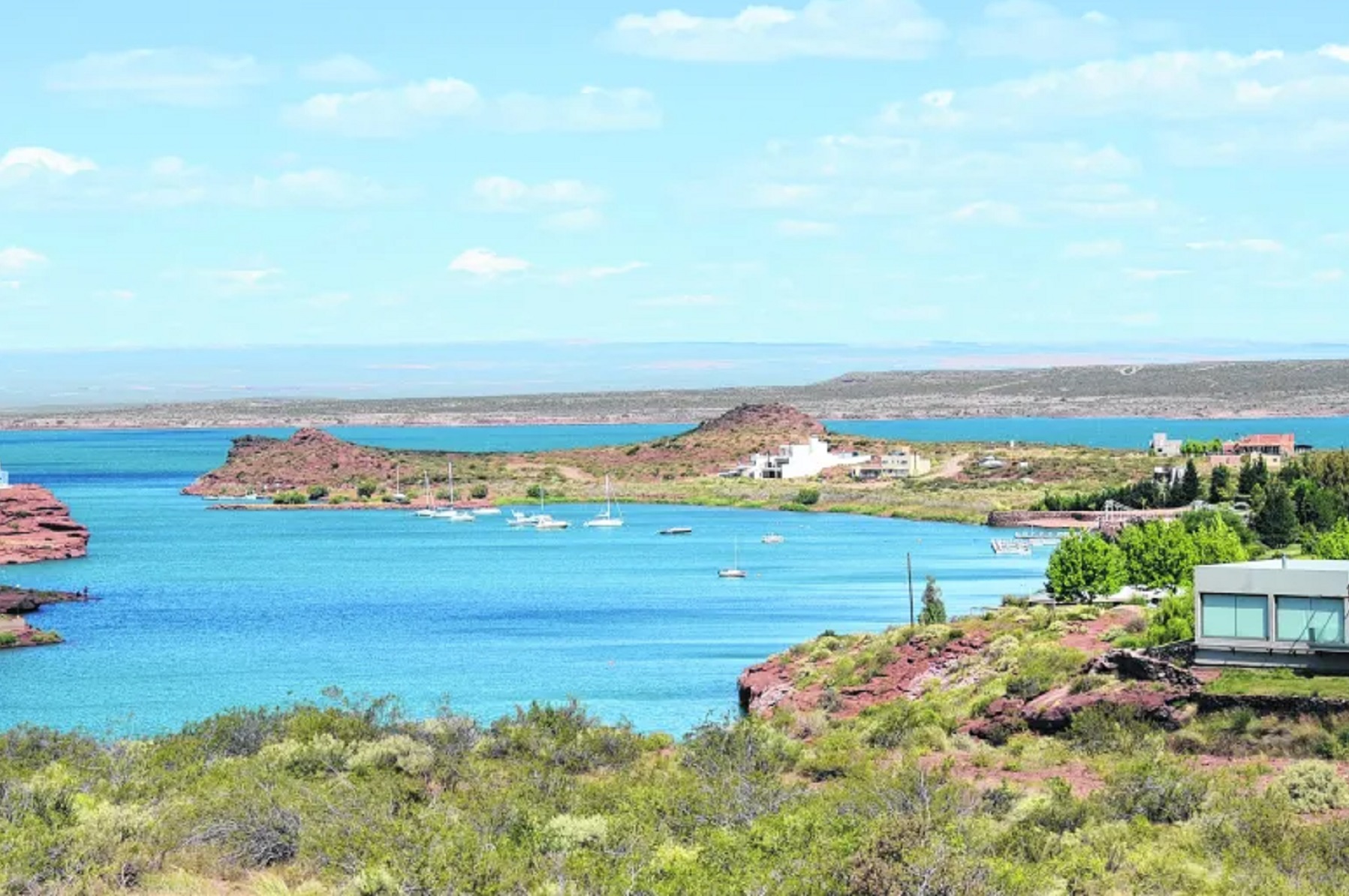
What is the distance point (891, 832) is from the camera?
21.3 meters

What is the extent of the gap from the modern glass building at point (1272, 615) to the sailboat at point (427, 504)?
11165cm

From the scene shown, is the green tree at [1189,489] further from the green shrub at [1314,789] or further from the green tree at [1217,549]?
the green shrub at [1314,789]

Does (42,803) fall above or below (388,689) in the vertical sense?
above

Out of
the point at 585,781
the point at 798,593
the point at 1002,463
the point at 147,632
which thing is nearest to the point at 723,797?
the point at 585,781

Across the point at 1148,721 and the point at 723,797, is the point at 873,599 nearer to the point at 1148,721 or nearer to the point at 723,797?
the point at 1148,721

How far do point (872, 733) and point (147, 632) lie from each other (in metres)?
40.6

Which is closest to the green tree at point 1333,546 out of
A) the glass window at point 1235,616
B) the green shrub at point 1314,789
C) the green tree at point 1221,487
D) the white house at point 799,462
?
the glass window at point 1235,616

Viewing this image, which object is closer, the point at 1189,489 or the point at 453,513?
the point at 1189,489

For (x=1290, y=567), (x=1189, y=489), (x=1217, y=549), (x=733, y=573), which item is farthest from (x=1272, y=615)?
(x=1189, y=489)

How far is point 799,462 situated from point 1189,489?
62.4 meters

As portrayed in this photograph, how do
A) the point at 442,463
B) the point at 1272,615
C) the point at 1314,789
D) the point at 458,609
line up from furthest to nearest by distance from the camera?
1. the point at 442,463
2. the point at 458,609
3. the point at 1272,615
4. the point at 1314,789

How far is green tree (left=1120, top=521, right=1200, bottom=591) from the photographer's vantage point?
62.9 metres

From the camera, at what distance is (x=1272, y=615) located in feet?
123

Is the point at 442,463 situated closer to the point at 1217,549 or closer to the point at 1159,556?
the point at 1159,556
